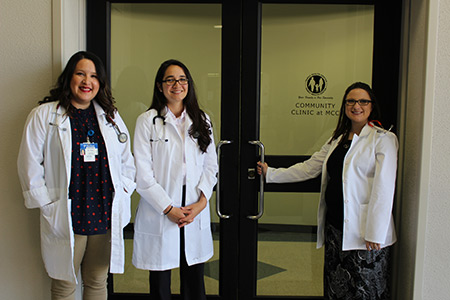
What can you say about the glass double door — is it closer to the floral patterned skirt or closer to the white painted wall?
the white painted wall

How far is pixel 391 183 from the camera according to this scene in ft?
7.29

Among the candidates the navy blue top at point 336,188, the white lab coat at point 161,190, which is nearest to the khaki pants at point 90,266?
the white lab coat at point 161,190

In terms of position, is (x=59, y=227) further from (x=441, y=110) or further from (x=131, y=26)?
(x=441, y=110)

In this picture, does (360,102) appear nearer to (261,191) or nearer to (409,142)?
(409,142)

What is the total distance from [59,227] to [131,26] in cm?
142

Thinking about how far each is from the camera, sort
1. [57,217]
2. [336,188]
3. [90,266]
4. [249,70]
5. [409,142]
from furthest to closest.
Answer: [249,70]
[409,142]
[336,188]
[90,266]
[57,217]

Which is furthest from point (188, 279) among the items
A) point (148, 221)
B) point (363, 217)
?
point (363, 217)

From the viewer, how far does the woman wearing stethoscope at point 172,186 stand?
2275 mm

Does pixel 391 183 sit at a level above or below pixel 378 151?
below

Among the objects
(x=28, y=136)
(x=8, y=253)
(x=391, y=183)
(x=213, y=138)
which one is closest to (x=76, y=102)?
(x=28, y=136)

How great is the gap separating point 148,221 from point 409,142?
1.68 meters

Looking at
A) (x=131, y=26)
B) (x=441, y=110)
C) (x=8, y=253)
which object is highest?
(x=131, y=26)

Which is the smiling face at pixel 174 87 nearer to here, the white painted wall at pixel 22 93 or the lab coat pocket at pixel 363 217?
the white painted wall at pixel 22 93

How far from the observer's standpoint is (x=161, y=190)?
2240 millimetres
